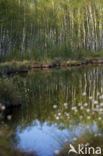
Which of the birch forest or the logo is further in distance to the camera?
the birch forest

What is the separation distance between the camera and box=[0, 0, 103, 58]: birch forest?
3800cm

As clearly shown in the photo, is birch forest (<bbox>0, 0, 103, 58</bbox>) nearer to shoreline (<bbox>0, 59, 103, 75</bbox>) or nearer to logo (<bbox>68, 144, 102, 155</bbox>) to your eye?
shoreline (<bbox>0, 59, 103, 75</bbox>)

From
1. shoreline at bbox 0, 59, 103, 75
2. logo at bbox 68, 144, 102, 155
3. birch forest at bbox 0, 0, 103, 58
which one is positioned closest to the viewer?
logo at bbox 68, 144, 102, 155

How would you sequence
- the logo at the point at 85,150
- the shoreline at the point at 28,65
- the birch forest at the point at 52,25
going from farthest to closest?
the birch forest at the point at 52,25 → the shoreline at the point at 28,65 → the logo at the point at 85,150

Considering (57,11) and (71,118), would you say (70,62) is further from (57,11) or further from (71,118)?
(71,118)

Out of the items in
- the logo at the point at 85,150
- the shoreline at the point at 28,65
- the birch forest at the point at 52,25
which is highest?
the birch forest at the point at 52,25

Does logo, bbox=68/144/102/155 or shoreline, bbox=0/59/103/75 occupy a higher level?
shoreline, bbox=0/59/103/75

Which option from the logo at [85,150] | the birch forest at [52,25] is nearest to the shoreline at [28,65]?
the birch forest at [52,25]

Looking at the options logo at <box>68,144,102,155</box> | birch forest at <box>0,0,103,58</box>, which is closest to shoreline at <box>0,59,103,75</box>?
birch forest at <box>0,0,103,58</box>

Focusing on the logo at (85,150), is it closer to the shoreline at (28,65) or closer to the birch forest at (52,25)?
the shoreline at (28,65)

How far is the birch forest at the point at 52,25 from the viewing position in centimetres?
3800

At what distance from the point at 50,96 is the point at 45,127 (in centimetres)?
502

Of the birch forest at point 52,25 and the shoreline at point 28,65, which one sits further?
the birch forest at point 52,25

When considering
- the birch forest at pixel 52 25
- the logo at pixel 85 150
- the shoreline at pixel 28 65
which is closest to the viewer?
the logo at pixel 85 150
